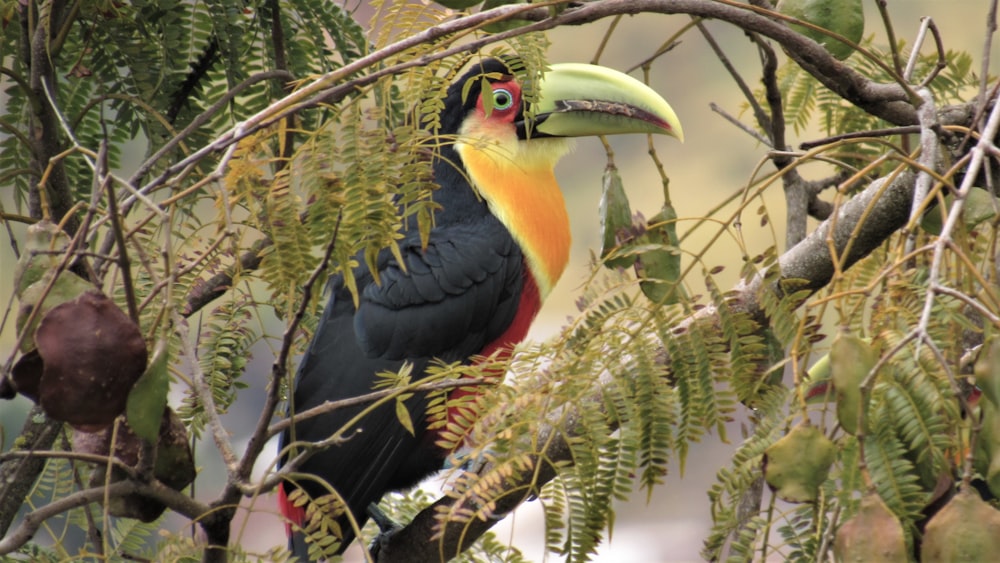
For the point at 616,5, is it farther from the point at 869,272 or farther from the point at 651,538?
the point at 651,538

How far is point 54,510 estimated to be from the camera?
0.91 meters

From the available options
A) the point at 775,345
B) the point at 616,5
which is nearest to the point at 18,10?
the point at 616,5

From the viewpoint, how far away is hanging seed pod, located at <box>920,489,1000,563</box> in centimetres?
69

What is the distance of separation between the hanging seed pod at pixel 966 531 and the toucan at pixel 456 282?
1.14 metres

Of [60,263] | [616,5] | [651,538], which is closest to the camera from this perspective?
[60,263]

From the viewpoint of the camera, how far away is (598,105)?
198 cm

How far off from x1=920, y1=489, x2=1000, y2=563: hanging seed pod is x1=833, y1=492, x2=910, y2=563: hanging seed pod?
2cm

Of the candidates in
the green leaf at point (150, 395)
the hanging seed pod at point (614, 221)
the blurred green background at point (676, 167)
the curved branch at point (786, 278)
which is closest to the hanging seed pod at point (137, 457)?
the green leaf at point (150, 395)

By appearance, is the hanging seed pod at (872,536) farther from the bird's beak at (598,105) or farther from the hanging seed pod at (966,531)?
the bird's beak at (598,105)

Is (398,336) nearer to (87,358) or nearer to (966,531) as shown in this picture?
(87,358)

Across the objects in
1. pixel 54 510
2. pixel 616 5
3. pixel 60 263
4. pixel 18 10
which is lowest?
pixel 54 510

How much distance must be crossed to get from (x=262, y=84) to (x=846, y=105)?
3.25ft

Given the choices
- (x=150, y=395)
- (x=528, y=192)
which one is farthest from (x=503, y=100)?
(x=150, y=395)

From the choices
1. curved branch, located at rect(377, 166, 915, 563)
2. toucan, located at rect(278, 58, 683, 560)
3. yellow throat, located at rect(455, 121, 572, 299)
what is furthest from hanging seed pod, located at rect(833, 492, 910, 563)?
yellow throat, located at rect(455, 121, 572, 299)
